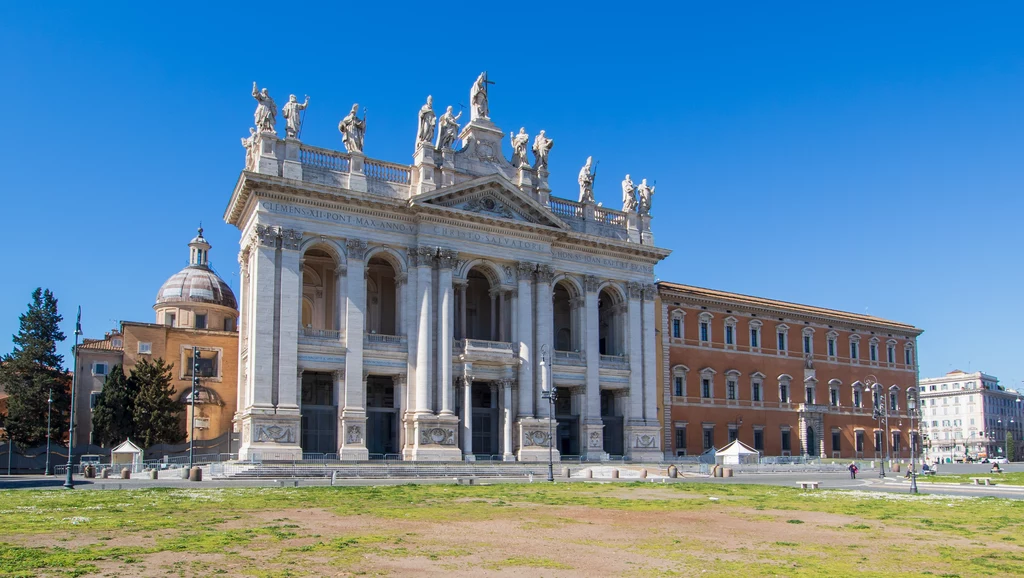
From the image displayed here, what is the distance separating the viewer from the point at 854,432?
241 ft

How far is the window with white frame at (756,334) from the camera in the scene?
2724 inches

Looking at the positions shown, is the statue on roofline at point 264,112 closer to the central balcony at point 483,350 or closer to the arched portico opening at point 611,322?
the central balcony at point 483,350

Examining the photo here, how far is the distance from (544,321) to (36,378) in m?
35.4

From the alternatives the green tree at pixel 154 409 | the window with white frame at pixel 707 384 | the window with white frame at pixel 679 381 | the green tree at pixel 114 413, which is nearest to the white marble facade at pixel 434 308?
the window with white frame at pixel 679 381

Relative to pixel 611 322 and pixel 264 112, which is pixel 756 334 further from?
pixel 264 112

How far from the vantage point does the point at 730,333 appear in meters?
68.1

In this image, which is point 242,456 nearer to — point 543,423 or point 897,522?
point 543,423

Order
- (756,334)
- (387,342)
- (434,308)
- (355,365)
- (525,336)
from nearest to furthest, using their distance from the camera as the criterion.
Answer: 1. (355,365)
2. (387,342)
3. (434,308)
4. (525,336)
5. (756,334)

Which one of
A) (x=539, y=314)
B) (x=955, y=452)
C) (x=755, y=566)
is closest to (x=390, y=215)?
(x=539, y=314)

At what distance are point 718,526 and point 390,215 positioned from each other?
33.8m

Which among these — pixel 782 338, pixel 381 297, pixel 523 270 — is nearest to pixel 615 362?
pixel 523 270

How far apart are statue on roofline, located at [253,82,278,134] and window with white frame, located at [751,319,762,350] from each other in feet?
126

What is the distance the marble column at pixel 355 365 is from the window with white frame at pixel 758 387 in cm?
3239

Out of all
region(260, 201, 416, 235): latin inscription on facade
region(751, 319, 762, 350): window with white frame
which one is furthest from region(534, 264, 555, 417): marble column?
region(751, 319, 762, 350): window with white frame
